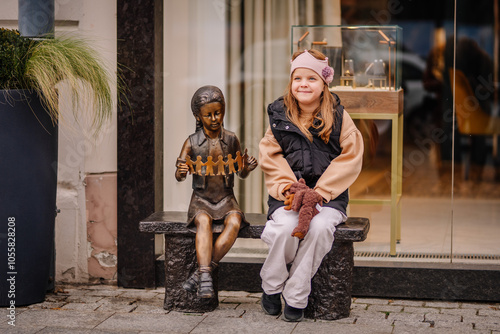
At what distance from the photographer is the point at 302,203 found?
4676 millimetres

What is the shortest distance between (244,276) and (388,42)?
1.94m

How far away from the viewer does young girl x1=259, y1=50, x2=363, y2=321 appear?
4676 millimetres

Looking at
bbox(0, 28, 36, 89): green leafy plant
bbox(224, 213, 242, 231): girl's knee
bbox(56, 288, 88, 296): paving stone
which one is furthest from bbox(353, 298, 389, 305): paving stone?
bbox(0, 28, 36, 89): green leafy plant

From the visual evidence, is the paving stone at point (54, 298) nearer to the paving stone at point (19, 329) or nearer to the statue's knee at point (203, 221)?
the paving stone at point (19, 329)

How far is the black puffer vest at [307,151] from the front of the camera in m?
4.87

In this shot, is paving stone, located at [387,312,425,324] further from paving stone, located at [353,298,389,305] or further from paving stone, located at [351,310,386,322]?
paving stone, located at [353,298,389,305]

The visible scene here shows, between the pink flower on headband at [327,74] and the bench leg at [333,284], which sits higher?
the pink flower on headband at [327,74]

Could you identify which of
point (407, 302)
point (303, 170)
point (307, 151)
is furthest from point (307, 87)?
point (407, 302)

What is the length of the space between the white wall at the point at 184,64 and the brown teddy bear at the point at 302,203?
142cm

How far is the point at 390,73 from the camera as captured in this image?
5.73 m

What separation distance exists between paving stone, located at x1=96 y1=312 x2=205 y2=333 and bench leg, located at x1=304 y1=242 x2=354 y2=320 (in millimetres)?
705

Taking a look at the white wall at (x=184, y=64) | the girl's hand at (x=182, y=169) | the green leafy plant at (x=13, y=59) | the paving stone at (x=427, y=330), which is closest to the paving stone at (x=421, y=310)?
the paving stone at (x=427, y=330)

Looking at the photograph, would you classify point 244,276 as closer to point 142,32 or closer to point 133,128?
point 133,128

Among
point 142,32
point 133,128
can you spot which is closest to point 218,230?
point 133,128
